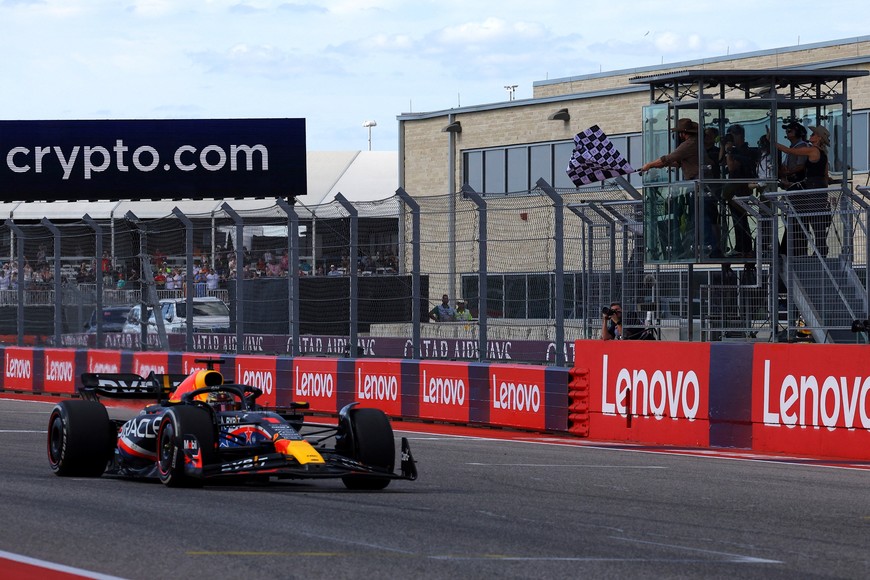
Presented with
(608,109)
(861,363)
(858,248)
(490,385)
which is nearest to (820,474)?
(861,363)

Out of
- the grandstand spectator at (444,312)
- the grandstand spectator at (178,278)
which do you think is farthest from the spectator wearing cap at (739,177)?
the grandstand spectator at (178,278)

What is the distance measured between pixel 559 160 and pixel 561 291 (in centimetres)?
2717

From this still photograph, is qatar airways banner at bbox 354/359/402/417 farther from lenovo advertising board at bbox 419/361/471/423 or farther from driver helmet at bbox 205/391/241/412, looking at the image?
driver helmet at bbox 205/391/241/412

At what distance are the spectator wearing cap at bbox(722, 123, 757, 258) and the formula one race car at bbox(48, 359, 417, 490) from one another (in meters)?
7.53

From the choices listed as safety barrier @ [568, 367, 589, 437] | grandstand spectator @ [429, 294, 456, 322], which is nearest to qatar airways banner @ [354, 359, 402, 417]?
grandstand spectator @ [429, 294, 456, 322]

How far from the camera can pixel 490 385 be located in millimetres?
18188

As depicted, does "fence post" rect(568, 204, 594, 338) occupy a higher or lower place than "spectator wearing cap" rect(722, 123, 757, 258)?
lower

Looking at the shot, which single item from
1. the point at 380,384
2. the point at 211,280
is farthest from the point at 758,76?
the point at 211,280

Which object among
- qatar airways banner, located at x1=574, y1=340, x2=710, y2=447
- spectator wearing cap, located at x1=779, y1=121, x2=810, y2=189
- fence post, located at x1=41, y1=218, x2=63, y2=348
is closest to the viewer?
qatar airways banner, located at x1=574, y1=340, x2=710, y2=447

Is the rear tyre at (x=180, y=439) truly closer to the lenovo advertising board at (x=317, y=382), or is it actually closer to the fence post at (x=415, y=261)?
the fence post at (x=415, y=261)

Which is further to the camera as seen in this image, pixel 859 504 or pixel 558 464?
pixel 558 464

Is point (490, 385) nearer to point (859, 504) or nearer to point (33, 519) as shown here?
point (859, 504)

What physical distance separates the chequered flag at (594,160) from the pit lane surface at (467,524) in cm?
887

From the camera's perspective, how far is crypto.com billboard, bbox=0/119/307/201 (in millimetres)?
42750
